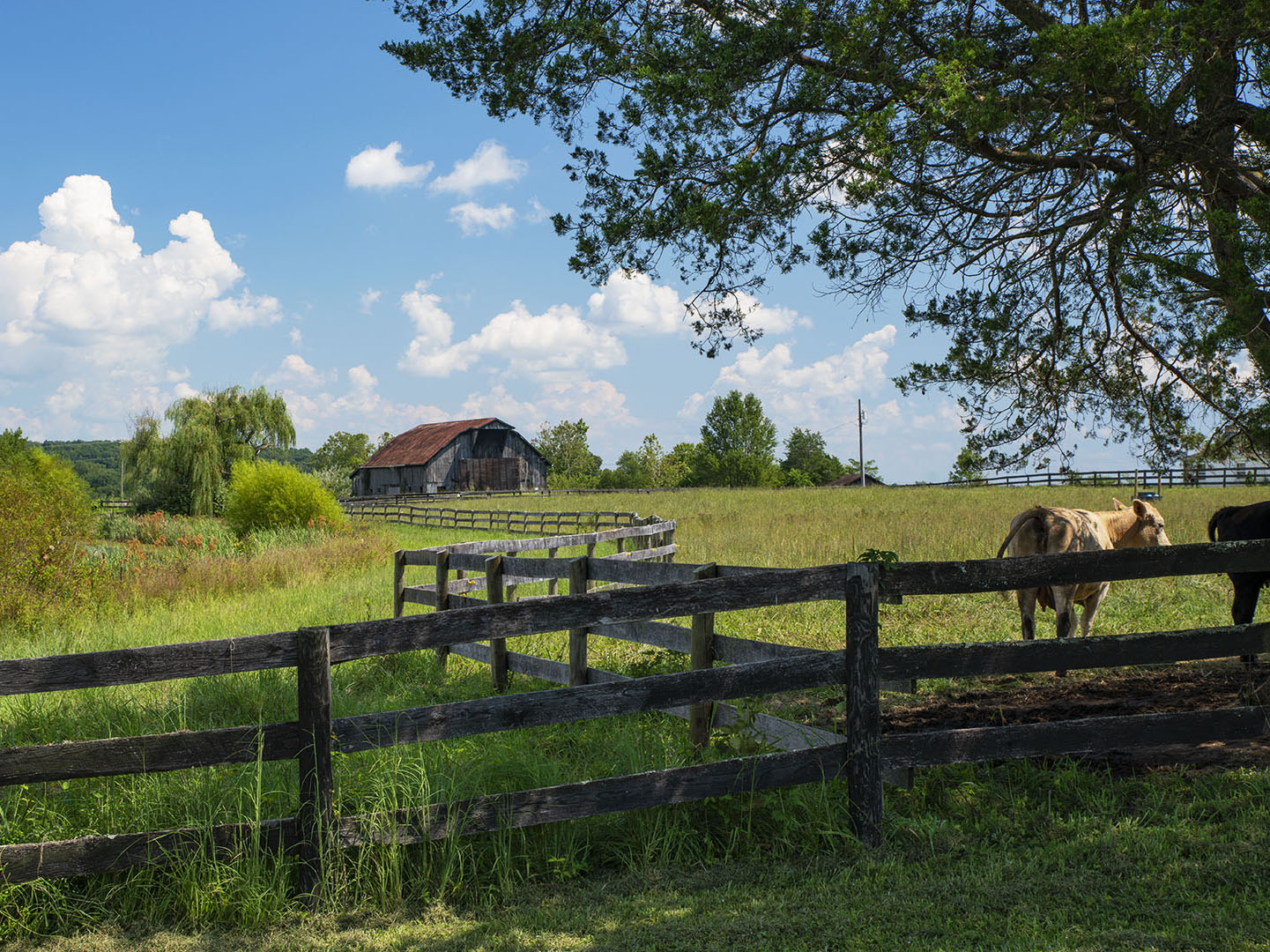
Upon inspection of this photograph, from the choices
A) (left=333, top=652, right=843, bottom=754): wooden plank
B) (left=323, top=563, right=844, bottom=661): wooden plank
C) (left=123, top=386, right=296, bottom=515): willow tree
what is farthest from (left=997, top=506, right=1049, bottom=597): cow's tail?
(left=123, top=386, right=296, bottom=515): willow tree

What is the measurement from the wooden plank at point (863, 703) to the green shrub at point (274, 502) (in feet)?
84.5

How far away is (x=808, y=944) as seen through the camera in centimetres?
366

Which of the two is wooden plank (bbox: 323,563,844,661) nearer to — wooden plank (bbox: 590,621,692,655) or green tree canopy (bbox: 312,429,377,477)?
wooden plank (bbox: 590,621,692,655)

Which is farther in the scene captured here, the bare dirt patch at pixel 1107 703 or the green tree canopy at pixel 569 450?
the green tree canopy at pixel 569 450

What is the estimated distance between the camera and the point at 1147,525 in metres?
10.1

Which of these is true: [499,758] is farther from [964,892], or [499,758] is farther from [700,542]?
[700,542]

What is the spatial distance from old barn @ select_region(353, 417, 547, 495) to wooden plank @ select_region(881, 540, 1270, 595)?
6413cm

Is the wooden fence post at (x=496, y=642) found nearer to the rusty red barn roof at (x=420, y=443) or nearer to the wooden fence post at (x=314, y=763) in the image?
the wooden fence post at (x=314, y=763)

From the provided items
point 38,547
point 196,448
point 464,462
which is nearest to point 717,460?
point 464,462

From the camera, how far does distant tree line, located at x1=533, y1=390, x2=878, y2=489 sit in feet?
311

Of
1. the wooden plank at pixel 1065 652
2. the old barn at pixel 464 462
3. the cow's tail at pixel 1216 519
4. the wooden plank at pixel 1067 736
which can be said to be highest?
the old barn at pixel 464 462

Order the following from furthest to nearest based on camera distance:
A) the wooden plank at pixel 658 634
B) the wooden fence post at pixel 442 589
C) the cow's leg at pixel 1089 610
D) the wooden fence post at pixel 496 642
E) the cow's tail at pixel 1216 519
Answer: the wooden fence post at pixel 442 589 < the cow's leg at pixel 1089 610 < the cow's tail at pixel 1216 519 < the wooden fence post at pixel 496 642 < the wooden plank at pixel 658 634

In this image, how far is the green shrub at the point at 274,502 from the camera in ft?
93.7

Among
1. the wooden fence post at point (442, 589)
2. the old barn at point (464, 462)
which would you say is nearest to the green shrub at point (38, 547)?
the wooden fence post at point (442, 589)
